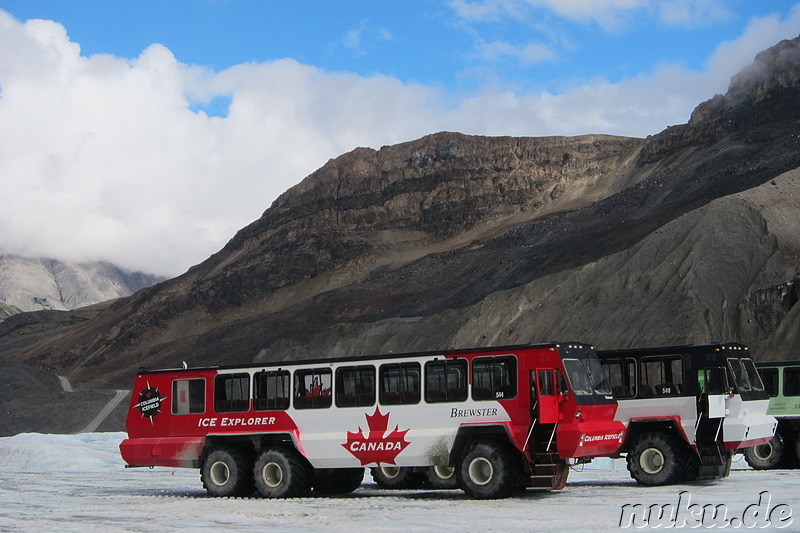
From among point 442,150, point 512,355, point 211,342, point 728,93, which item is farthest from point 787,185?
point 442,150

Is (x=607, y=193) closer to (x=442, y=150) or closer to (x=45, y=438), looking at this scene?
(x=442, y=150)

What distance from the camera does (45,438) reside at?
34594mm

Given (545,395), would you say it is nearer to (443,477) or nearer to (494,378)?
(494,378)

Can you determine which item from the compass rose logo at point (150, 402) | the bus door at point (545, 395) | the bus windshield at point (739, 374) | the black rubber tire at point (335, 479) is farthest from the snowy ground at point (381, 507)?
the bus windshield at point (739, 374)

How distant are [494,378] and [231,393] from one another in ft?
19.2

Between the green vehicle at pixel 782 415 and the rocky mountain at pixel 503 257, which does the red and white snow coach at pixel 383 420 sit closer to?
the green vehicle at pixel 782 415

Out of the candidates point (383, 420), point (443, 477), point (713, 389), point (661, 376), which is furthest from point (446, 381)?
point (713, 389)

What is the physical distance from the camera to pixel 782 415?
2517 cm

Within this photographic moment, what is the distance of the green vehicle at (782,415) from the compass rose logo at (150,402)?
14.7m

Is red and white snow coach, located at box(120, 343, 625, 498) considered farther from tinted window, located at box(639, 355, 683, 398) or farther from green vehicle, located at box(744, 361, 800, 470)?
green vehicle, located at box(744, 361, 800, 470)

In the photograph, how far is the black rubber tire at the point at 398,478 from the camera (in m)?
21.8

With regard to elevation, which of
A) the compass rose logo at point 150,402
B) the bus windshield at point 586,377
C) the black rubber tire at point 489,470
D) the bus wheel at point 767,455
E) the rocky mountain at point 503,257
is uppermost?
the rocky mountain at point 503,257

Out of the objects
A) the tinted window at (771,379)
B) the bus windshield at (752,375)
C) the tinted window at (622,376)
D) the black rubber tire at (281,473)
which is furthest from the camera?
the tinted window at (771,379)

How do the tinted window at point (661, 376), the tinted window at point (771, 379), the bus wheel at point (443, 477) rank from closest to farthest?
1. the bus wheel at point (443, 477)
2. the tinted window at point (661, 376)
3. the tinted window at point (771, 379)
